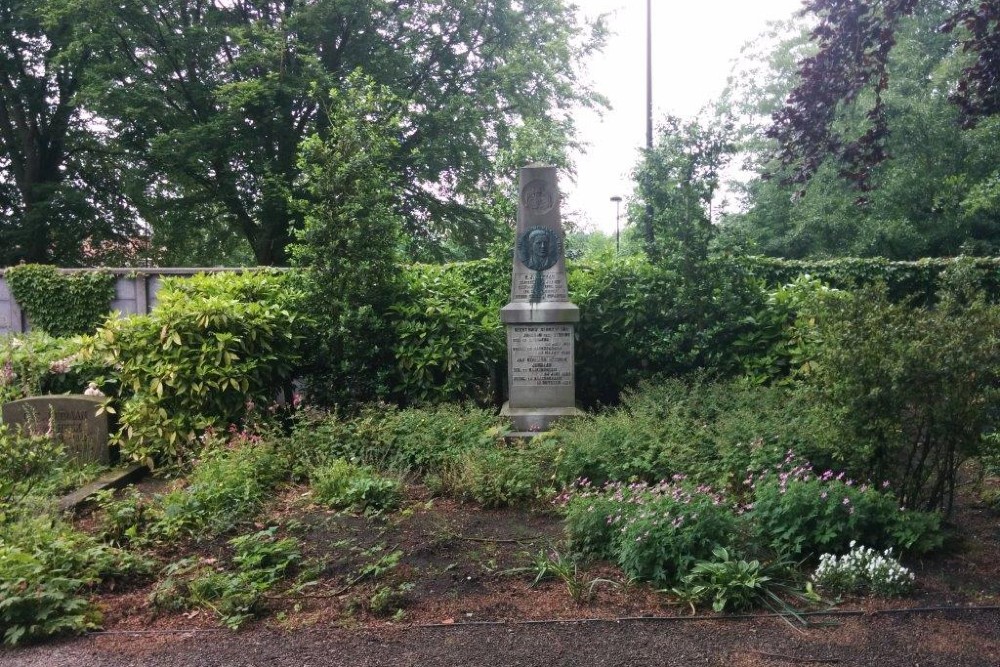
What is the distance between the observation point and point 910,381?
5039 mm

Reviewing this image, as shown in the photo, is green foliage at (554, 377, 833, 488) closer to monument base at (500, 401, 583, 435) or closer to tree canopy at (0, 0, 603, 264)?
monument base at (500, 401, 583, 435)

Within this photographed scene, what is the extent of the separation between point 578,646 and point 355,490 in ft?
9.01

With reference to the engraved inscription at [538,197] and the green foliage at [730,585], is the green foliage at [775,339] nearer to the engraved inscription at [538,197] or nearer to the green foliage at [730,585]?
the engraved inscription at [538,197]

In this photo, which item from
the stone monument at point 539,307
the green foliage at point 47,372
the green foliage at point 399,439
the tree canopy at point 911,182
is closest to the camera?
the green foliage at point 399,439

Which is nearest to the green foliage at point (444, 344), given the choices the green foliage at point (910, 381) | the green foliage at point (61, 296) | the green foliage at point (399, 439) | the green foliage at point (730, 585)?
the green foliage at point (399, 439)

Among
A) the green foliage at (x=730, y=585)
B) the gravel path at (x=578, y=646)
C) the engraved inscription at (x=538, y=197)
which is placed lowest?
the gravel path at (x=578, y=646)

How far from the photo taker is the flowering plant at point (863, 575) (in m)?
4.39

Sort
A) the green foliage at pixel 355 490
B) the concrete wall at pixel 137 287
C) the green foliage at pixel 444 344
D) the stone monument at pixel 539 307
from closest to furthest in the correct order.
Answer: the green foliage at pixel 355 490 → the stone monument at pixel 539 307 → the green foliage at pixel 444 344 → the concrete wall at pixel 137 287

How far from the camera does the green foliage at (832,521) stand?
4809 mm

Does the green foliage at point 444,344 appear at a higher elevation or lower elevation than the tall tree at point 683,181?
lower

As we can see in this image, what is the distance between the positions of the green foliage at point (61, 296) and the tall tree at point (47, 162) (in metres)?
7.44

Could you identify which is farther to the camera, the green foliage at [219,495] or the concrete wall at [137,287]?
the concrete wall at [137,287]

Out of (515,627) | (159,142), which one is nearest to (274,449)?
(515,627)

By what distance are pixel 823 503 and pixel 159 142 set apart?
16.5 metres
